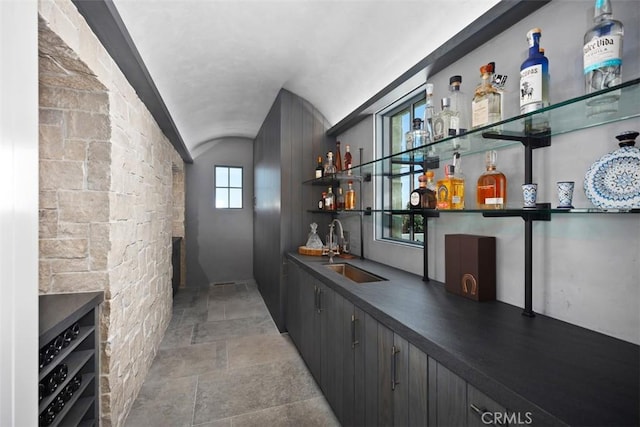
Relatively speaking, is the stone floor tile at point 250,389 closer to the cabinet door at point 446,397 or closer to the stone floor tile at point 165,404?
the stone floor tile at point 165,404

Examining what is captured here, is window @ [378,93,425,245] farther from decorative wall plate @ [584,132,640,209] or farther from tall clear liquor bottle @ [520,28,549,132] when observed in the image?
decorative wall plate @ [584,132,640,209]

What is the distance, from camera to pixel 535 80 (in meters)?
1.12

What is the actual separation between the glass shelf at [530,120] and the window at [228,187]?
179 inches

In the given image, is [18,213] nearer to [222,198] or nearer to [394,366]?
[394,366]

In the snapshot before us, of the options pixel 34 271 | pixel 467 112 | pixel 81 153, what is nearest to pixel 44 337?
pixel 34 271

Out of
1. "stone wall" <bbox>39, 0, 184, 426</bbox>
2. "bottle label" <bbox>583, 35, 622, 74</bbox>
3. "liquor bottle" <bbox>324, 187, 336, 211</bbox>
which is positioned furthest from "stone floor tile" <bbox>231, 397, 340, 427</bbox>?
"bottle label" <bbox>583, 35, 622, 74</bbox>

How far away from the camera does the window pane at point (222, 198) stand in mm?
5867

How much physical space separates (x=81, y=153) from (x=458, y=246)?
213 cm

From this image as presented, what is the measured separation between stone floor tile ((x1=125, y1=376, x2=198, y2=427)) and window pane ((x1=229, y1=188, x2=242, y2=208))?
3821 mm

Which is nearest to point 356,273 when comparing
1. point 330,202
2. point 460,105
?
point 330,202

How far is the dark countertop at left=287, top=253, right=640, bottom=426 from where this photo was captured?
2.35 ft

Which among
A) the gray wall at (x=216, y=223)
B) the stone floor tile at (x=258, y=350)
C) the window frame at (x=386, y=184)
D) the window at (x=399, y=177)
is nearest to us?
the window at (x=399, y=177)

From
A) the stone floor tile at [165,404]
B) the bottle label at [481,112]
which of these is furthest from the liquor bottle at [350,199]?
the stone floor tile at [165,404]

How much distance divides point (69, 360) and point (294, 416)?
134 cm
